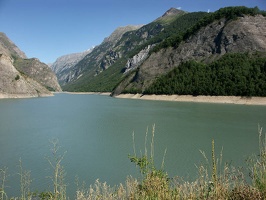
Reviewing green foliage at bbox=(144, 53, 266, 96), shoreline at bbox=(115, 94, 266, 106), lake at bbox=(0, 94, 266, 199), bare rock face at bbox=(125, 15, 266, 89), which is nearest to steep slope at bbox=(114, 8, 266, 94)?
bare rock face at bbox=(125, 15, 266, 89)

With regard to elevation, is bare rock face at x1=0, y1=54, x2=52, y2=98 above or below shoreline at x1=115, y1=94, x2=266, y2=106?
above

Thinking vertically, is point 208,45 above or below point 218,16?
below

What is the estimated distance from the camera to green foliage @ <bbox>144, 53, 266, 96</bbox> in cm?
11050

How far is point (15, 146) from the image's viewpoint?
3234 centimetres

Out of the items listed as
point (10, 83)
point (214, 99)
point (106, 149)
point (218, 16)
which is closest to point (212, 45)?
point (218, 16)

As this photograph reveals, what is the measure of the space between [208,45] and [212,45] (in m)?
2.66

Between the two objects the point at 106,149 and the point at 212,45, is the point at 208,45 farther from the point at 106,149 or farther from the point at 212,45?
the point at 106,149

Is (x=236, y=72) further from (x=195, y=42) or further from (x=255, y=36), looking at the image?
(x=195, y=42)

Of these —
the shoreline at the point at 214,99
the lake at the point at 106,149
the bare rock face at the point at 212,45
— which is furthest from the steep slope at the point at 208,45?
the lake at the point at 106,149

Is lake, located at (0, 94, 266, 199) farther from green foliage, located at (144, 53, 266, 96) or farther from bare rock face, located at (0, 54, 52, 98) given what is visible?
bare rock face, located at (0, 54, 52, 98)

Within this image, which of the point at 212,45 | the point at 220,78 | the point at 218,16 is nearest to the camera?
the point at 220,78

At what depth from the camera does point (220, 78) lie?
125 metres

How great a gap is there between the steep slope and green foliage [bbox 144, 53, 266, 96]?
7126mm

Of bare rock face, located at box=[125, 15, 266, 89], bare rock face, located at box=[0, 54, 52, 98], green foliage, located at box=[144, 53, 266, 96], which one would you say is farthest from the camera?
bare rock face, located at box=[0, 54, 52, 98]
